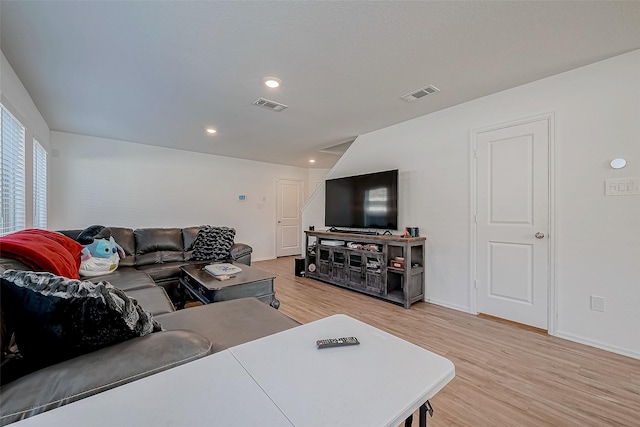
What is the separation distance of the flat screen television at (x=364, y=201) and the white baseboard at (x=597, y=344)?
1864 mm

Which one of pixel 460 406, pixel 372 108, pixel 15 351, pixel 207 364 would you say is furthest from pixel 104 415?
pixel 372 108

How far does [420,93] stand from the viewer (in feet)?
9.05

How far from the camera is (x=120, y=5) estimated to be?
1600 millimetres

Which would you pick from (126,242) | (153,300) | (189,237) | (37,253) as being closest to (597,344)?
(153,300)

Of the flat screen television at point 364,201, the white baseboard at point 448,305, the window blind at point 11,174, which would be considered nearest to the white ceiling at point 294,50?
the window blind at point 11,174

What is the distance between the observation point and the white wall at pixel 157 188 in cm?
420

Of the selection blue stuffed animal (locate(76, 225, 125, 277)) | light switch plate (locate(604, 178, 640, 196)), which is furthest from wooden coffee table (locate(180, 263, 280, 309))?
light switch plate (locate(604, 178, 640, 196))

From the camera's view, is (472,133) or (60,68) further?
(472,133)

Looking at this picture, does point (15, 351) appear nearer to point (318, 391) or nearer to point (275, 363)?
point (275, 363)

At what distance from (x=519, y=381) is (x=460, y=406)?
1.80 ft

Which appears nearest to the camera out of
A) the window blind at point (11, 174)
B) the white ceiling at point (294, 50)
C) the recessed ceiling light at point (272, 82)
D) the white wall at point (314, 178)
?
the white ceiling at point (294, 50)

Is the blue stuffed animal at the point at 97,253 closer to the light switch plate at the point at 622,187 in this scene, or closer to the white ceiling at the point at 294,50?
the white ceiling at the point at 294,50

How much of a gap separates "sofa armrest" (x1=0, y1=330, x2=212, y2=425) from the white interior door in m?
5.70

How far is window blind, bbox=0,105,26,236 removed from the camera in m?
2.18
